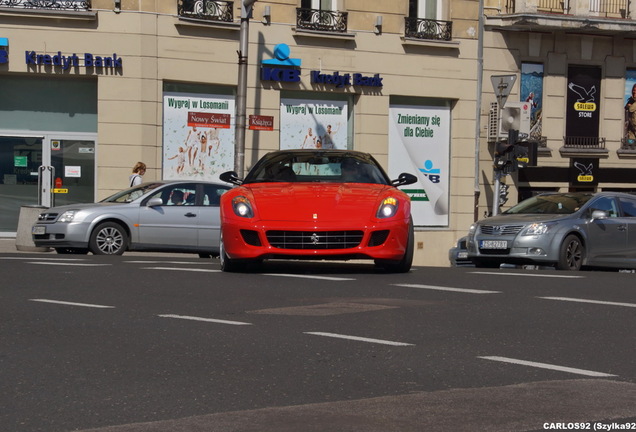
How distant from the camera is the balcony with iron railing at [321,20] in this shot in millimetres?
28922

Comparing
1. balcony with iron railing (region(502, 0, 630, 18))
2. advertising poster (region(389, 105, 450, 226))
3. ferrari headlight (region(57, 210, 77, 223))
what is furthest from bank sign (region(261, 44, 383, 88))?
ferrari headlight (region(57, 210, 77, 223))

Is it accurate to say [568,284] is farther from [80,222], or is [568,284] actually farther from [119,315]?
[80,222]

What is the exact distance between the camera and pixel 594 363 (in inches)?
299

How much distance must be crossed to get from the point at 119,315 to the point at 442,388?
378 cm

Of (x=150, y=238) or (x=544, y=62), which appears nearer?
(x=150, y=238)

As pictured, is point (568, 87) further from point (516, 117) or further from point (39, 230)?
point (39, 230)

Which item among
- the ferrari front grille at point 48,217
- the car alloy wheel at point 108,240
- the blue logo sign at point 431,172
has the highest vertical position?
the blue logo sign at point 431,172

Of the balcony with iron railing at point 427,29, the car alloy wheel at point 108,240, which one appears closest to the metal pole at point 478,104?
the balcony with iron railing at point 427,29

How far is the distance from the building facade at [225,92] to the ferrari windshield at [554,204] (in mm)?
8092

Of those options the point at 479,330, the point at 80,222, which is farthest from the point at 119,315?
the point at 80,222

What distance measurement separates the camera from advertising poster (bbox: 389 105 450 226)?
1211 inches

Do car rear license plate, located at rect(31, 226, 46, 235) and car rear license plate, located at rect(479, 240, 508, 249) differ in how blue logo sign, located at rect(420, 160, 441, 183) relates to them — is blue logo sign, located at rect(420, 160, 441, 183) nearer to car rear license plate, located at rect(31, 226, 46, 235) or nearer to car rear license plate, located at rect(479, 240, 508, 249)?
car rear license plate, located at rect(479, 240, 508, 249)

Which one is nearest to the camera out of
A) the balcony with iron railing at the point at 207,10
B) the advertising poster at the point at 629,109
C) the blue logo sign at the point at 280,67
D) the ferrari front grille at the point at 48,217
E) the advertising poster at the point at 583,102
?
the ferrari front grille at the point at 48,217

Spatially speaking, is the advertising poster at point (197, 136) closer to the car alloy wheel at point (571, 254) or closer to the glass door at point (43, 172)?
the glass door at point (43, 172)
